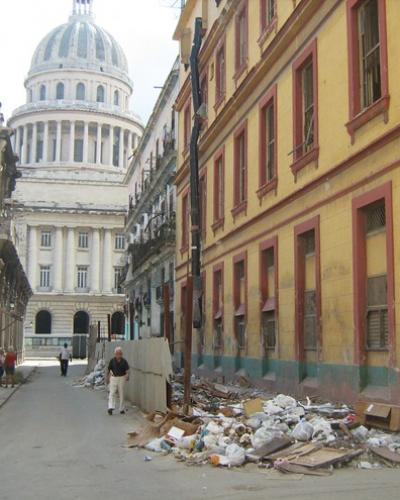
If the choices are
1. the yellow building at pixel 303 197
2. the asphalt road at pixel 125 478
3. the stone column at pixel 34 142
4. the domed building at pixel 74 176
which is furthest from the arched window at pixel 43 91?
the asphalt road at pixel 125 478

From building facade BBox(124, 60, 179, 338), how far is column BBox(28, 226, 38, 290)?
133 feet

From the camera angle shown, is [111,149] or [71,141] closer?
[71,141]

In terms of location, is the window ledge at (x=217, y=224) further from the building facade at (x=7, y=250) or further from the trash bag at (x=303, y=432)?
the trash bag at (x=303, y=432)

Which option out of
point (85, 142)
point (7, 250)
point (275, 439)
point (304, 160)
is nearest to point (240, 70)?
point (304, 160)

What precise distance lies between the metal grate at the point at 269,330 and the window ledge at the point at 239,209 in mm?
3424

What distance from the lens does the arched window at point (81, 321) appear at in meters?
86.9

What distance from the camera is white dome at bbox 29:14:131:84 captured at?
104 metres

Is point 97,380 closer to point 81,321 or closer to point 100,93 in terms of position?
point 81,321

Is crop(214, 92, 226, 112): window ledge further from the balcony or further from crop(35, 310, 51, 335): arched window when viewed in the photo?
crop(35, 310, 51, 335): arched window

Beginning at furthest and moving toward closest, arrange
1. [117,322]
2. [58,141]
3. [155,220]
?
[58,141], [117,322], [155,220]

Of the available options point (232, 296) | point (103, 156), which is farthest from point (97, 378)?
point (103, 156)

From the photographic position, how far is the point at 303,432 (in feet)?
33.6

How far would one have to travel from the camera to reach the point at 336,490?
7.93 m

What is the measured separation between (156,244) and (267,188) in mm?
16671
